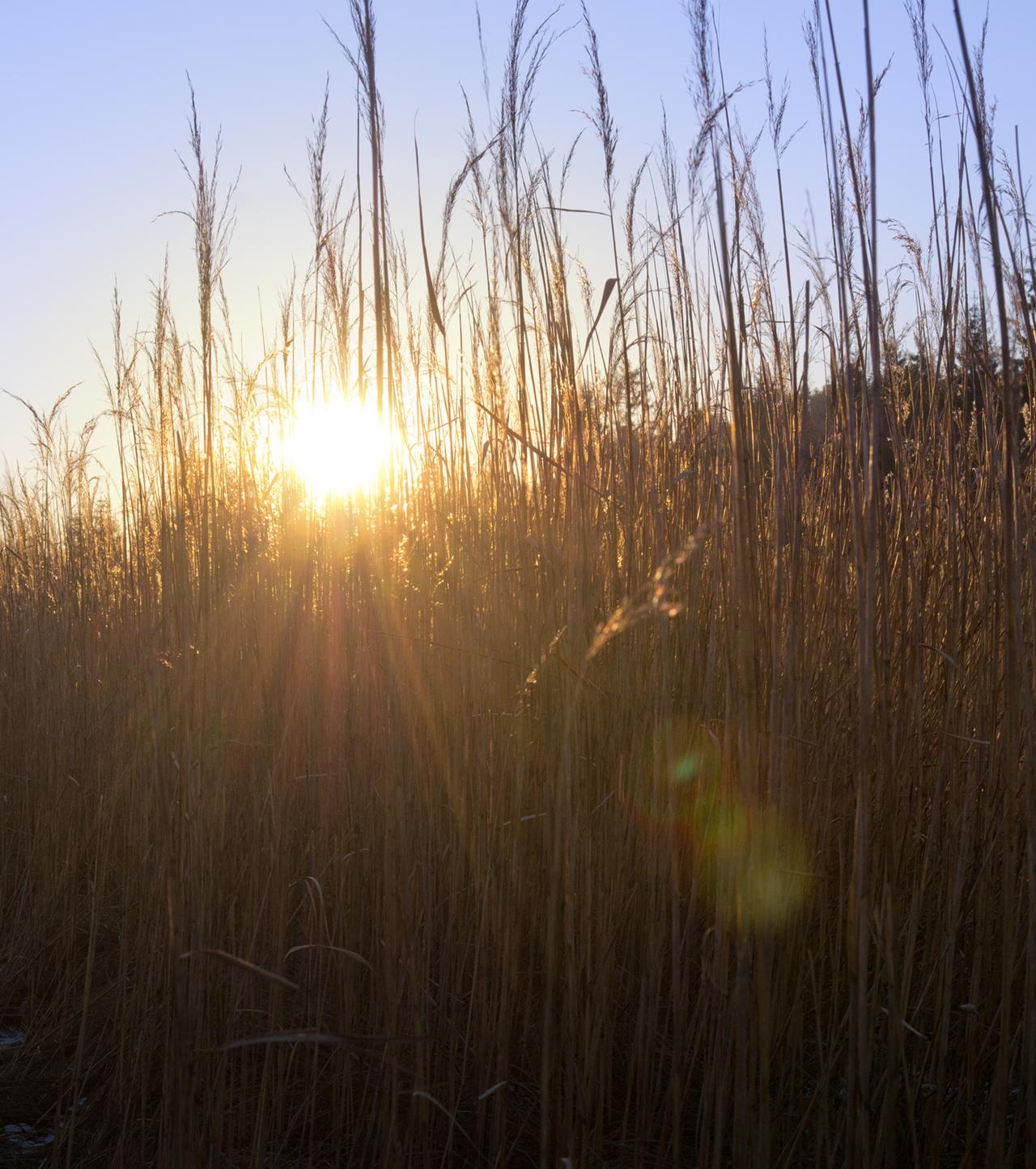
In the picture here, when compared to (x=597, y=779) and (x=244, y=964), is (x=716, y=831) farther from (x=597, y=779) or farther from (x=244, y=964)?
(x=244, y=964)

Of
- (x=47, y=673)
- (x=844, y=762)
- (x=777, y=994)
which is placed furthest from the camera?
(x=47, y=673)

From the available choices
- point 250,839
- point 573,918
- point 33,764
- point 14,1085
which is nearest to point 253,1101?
point 250,839

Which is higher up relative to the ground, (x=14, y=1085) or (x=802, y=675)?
(x=802, y=675)

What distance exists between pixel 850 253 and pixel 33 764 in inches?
82.1

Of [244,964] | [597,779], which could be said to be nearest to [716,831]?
[597,779]

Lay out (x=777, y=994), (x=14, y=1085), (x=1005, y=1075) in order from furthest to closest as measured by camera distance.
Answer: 1. (x=14, y=1085)
2. (x=777, y=994)
3. (x=1005, y=1075)

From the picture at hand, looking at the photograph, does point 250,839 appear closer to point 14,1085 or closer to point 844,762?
point 14,1085

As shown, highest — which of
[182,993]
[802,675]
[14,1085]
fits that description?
[802,675]

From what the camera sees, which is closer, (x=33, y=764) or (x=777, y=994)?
(x=777, y=994)

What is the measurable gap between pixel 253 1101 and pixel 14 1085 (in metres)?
0.48

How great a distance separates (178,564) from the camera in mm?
1249

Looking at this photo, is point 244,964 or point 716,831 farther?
point 716,831

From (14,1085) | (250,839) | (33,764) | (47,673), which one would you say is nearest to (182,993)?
(250,839)

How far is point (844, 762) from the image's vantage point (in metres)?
1.36
